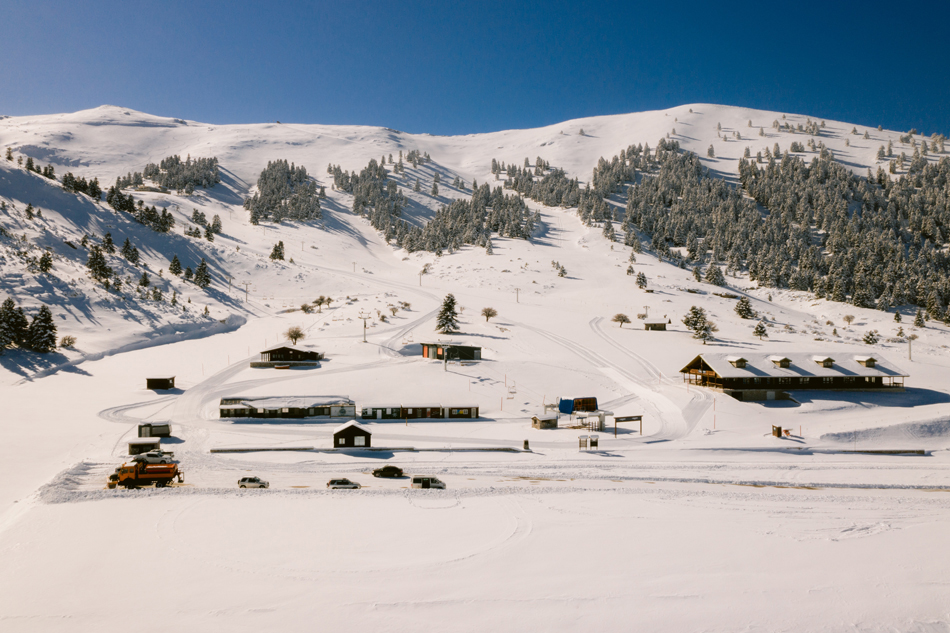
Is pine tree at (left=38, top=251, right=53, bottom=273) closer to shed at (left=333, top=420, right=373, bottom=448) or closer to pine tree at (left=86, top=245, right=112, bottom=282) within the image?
pine tree at (left=86, top=245, right=112, bottom=282)

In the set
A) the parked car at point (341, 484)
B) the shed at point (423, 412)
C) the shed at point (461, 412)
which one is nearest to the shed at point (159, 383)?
the shed at point (423, 412)

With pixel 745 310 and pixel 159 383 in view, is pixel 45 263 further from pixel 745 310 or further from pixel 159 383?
pixel 745 310

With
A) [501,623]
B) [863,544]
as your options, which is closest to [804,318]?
[863,544]

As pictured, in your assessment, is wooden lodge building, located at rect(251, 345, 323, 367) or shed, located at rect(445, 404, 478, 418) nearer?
shed, located at rect(445, 404, 478, 418)

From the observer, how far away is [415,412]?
41.6 m

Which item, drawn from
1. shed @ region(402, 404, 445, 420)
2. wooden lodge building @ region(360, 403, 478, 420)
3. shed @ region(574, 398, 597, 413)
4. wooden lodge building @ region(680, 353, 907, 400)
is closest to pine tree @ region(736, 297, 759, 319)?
wooden lodge building @ region(680, 353, 907, 400)

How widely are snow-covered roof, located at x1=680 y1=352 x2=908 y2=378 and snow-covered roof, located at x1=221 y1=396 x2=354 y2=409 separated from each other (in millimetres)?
35421

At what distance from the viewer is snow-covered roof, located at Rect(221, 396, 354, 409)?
131 ft

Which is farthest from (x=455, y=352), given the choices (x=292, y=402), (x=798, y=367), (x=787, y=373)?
(x=798, y=367)

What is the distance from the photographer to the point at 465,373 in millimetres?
51344

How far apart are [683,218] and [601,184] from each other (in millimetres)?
46172

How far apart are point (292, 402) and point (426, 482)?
18850 millimetres

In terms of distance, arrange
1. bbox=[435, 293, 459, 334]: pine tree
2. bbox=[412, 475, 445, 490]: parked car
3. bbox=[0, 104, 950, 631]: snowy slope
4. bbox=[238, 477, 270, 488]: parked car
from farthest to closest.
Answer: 1. bbox=[435, 293, 459, 334]: pine tree
2. bbox=[412, 475, 445, 490]: parked car
3. bbox=[238, 477, 270, 488]: parked car
4. bbox=[0, 104, 950, 631]: snowy slope

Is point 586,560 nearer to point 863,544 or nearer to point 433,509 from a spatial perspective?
point 433,509
